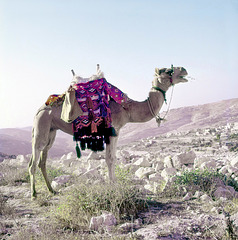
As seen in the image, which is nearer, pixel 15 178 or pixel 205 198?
pixel 205 198

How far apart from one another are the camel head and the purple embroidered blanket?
101 centimetres

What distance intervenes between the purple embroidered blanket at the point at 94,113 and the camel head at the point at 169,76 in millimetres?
1014

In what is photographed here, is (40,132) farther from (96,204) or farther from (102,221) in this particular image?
(102,221)

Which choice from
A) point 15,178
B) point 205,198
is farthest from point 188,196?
point 15,178

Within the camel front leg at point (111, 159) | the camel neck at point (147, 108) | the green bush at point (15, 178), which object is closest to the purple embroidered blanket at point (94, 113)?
the camel front leg at point (111, 159)

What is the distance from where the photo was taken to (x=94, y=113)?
19.8 ft

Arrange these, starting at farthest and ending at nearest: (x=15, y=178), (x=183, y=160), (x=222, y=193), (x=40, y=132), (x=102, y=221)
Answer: (x=15, y=178) < (x=183, y=160) < (x=40, y=132) < (x=222, y=193) < (x=102, y=221)

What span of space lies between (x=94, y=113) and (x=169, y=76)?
2.00m

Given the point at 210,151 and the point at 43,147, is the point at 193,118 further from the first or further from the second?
the point at 43,147

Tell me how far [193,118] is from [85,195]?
3430 centimetres

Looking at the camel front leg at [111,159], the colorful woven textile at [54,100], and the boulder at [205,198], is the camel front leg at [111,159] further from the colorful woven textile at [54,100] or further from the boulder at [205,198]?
the boulder at [205,198]

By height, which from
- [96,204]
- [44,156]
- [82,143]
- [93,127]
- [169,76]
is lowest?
[96,204]

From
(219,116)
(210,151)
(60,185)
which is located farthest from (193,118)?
(60,185)

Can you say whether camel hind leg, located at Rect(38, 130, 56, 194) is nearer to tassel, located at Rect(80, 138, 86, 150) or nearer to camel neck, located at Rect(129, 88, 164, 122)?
tassel, located at Rect(80, 138, 86, 150)
